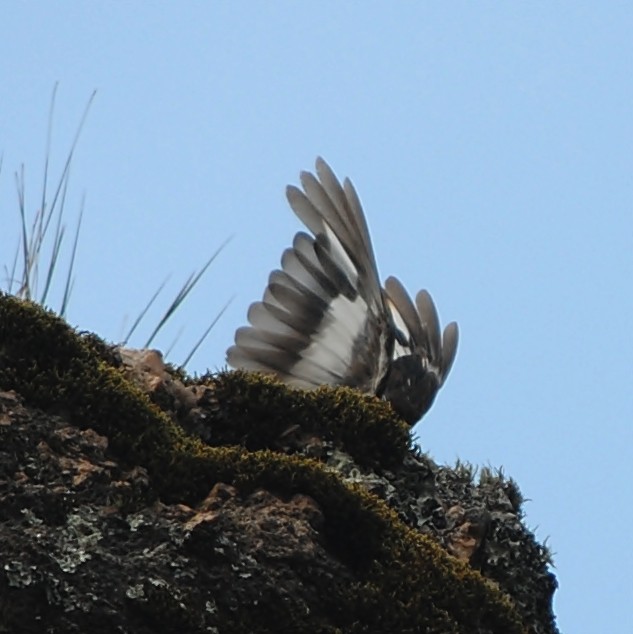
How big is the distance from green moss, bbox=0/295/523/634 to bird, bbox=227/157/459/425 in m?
1.26

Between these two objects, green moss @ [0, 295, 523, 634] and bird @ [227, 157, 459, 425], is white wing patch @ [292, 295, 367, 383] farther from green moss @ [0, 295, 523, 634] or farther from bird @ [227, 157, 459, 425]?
green moss @ [0, 295, 523, 634]

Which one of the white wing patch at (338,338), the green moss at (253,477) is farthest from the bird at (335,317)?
the green moss at (253,477)

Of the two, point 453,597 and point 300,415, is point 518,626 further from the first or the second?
point 300,415

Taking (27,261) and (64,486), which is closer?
(64,486)

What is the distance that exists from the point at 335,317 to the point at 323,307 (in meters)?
0.11

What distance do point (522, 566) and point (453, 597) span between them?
0.47 metres

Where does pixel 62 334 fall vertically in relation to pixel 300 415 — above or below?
below

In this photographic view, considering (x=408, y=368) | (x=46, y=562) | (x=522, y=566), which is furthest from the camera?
(x=408, y=368)

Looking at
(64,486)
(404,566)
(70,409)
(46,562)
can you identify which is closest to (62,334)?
(70,409)

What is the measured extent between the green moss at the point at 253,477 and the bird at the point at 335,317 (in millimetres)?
1257

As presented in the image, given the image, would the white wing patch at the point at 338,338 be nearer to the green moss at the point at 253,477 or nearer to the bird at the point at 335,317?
the bird at the point at 335,317

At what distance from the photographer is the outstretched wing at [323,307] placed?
504 centimetres

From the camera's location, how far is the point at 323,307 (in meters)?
5.24

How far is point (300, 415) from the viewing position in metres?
4.00
